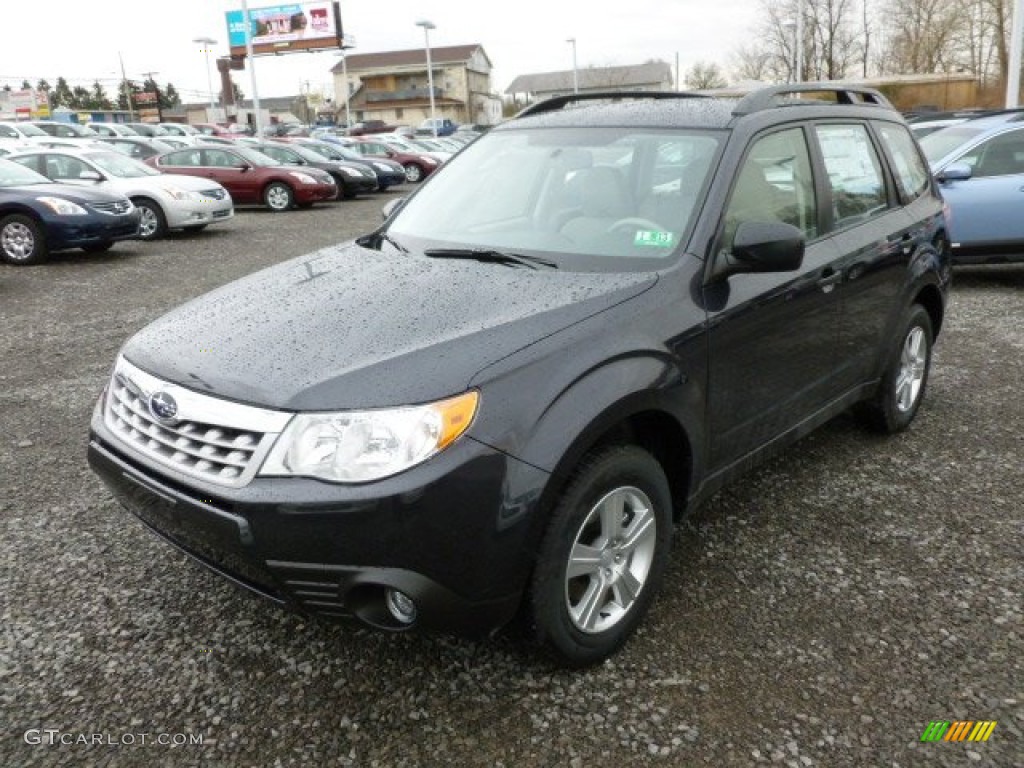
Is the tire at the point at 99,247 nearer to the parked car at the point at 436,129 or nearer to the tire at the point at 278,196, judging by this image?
the tire at the point at 278,196

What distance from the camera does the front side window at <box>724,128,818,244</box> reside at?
10.3 ft

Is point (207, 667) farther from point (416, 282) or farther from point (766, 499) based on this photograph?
point (766, 499)

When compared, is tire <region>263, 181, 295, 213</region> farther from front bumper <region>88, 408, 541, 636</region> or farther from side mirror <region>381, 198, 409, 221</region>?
front bumper <region>88, 408, 541, 636</region>

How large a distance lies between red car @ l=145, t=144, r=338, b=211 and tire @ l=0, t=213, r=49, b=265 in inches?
288

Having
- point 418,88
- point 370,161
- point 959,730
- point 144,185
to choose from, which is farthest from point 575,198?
point 418,88

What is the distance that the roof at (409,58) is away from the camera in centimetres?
9225

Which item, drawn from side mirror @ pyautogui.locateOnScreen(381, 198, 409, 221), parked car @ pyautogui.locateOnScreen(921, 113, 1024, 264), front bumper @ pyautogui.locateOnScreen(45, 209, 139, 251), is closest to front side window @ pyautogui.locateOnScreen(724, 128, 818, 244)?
side mirror @ pyautogui.locateOnScreen(381, 198, 409, 221)

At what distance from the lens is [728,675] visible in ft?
8.67

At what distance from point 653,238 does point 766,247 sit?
0.41 meters

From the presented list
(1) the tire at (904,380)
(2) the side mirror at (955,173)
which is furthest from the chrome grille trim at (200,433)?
(2) the side mirror at (955,173)

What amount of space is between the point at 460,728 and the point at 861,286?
2631 millimetres

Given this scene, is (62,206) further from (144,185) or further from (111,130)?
(111,130)

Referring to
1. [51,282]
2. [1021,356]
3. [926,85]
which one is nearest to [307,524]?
[1021,356]

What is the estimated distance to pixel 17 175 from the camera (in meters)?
11.3
